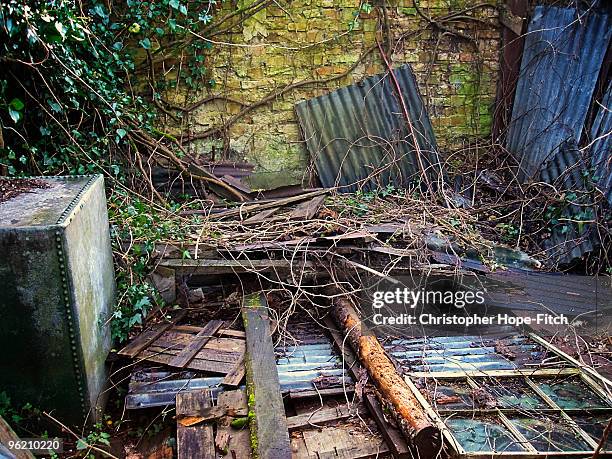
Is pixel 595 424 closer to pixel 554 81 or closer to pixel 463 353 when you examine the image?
pixel 463 353

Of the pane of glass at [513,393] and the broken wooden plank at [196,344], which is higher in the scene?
the broken wooden plank at [196,344]

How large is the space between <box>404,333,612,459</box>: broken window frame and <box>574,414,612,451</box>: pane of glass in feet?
0.10

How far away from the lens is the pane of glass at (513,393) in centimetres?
339

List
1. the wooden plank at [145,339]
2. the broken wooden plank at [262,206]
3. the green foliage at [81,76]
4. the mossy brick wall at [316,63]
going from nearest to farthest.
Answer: the wooden plank at [145,339] → the green foliage at [81,76] → the broken wooden plank at [262,206] → the mossy brick wall at [316,63]

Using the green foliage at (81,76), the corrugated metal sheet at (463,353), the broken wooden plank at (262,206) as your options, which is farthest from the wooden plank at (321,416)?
the green foliage at (81,76)

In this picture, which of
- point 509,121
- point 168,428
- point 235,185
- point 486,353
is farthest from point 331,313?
point 509,121

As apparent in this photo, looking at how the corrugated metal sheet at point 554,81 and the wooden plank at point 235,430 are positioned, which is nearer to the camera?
the wooden plank at point 235,430

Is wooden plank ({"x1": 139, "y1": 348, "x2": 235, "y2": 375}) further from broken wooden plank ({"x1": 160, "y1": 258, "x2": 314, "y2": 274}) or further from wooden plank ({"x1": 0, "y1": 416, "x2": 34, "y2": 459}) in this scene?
wooden plank ({"x1": 0, "y1": 416, "x2": 34, "y2": 459})

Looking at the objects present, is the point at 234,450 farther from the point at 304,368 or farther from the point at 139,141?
the point at 139,141

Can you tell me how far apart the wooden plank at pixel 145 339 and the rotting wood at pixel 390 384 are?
53.9 inches

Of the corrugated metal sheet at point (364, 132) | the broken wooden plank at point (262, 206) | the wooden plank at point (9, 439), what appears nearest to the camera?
the wooden plank at point (9, 439)

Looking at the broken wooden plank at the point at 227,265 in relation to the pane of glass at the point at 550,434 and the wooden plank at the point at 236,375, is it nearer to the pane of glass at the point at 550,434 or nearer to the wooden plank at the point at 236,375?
the wooden plank at the point at 236,375

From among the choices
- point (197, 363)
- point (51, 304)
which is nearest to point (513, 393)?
point (197, 363)

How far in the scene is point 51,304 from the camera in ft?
10.5
